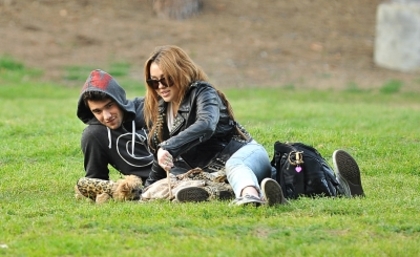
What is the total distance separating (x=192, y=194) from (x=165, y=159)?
1.35ft

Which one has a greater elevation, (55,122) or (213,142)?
(213,142)

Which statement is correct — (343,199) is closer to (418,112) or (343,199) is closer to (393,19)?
(418,112)

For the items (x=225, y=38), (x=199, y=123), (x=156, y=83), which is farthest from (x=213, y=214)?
(x=225, y=38)

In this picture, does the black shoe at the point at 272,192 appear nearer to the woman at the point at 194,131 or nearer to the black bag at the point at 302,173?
the woman at the point at 194,131

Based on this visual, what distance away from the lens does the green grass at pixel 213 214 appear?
5352mm

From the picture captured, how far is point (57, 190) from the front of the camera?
295 inches

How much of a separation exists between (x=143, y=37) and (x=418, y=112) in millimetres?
7653

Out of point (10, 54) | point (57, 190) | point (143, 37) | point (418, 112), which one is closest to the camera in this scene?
point (57, 190)

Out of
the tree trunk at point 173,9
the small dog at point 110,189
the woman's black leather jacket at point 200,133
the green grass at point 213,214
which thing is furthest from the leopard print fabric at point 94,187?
the tree trunk at point 173,9

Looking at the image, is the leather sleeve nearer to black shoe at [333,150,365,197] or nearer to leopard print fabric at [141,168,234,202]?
leopard print fabric at [141,168,234,202]

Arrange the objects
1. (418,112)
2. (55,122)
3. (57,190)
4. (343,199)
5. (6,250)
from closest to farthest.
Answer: (6,250), (343,199), (57,190), (55,122), (418,112)

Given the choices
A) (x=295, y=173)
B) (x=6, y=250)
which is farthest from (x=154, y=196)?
(x=6, y=250)

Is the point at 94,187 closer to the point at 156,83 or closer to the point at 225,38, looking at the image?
the point at 156,83

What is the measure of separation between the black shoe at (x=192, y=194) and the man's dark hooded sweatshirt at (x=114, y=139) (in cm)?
84
